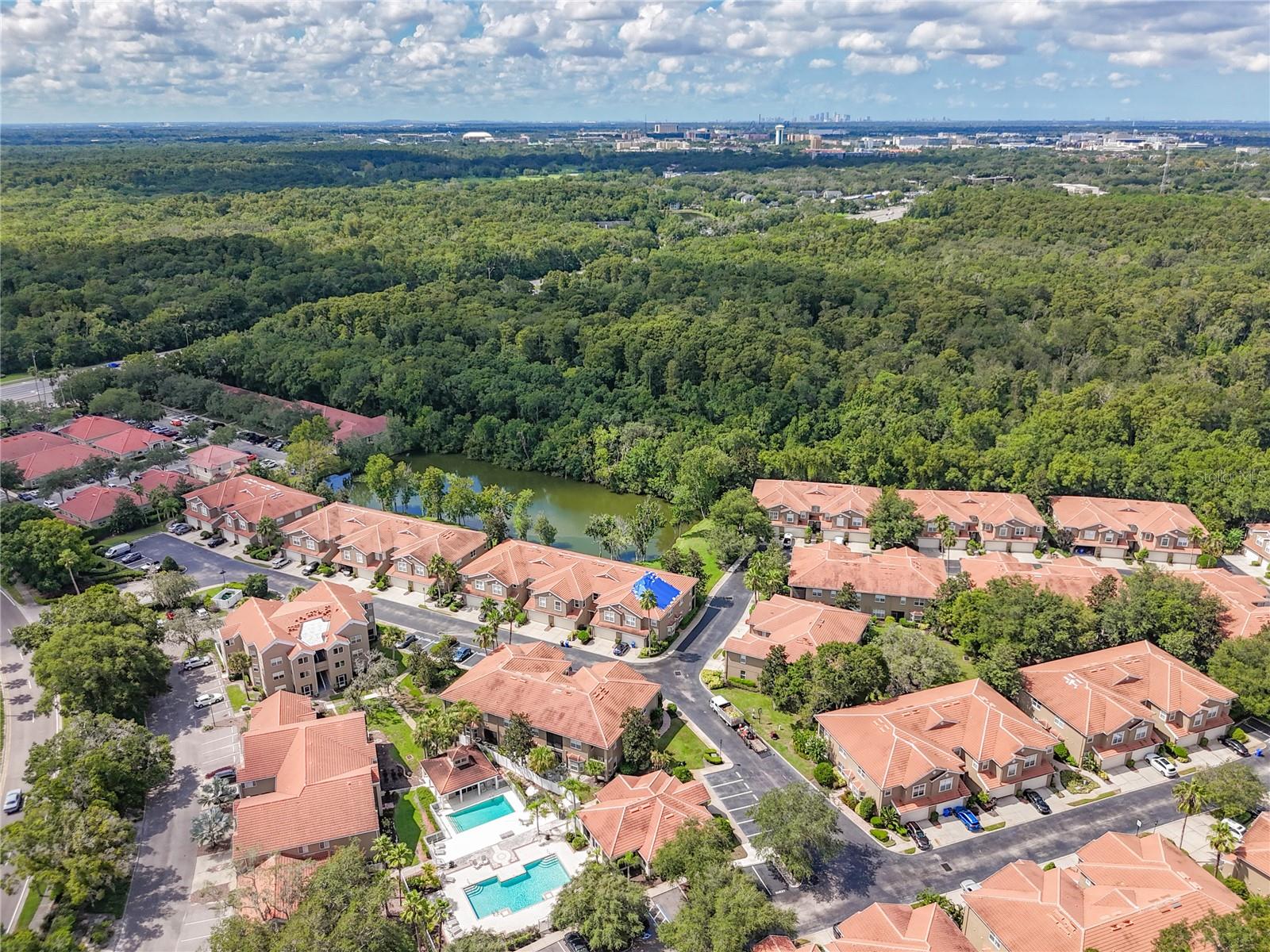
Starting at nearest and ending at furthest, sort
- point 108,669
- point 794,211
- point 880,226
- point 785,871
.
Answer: point 785,871 → point 108,669 → point 880,226 → point 794,211

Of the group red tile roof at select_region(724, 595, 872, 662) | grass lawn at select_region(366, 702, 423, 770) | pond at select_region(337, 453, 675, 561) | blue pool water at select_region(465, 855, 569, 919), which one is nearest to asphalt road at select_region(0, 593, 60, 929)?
grass lawn at select_region(366, 702, 423, 770)

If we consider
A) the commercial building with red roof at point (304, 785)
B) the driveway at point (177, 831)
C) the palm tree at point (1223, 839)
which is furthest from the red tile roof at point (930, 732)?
the driveway at point (177, 831)

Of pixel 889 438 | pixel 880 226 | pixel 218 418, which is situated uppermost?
pixel 880 226

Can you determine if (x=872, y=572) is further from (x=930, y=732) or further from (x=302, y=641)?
(x=302, y=641)

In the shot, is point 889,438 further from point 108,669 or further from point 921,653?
point 108,669

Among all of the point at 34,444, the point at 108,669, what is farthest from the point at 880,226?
the point at 108,669

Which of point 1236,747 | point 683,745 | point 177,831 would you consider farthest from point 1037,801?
point 177,831

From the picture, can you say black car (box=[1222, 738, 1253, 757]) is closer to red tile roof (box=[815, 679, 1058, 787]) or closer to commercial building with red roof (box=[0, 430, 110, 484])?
red tile roof (box=[815, 679, 1058, 787])
